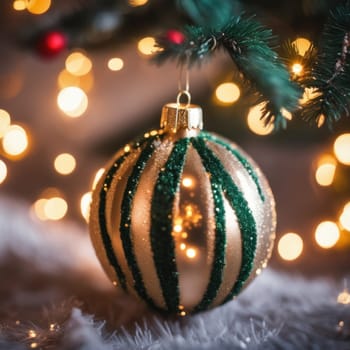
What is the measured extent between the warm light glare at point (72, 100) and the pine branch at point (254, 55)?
2.05ft

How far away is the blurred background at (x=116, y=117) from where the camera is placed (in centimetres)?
107

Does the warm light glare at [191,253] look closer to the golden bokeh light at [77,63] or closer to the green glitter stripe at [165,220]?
the green glitter stripe at [165,220]

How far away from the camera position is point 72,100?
4.36ft

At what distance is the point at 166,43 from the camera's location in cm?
77

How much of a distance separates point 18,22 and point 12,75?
0.19 meters

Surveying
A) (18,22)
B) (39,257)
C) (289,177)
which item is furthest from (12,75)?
(289,177)

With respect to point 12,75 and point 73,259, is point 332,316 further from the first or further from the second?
point 12,75

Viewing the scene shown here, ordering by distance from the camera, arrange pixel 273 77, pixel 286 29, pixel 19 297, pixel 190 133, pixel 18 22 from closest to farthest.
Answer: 1. pixel 273 77
2. pixel 190 133
3. pixel 19 297
4. pixel 286 29
5. pixel 18 22

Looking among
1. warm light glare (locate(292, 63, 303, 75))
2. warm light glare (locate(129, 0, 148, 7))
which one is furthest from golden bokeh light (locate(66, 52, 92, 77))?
warm light glare (locate(292, 63, 303, 75))

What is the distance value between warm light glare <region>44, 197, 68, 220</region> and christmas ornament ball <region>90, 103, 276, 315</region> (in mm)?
490

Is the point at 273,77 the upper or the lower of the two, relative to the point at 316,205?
upper

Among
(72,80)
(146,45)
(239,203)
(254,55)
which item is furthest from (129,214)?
(72,80)

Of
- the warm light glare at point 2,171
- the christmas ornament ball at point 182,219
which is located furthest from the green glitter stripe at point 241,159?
the warm light glare at point 2,171

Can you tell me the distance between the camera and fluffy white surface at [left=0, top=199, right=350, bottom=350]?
30.9 inches
